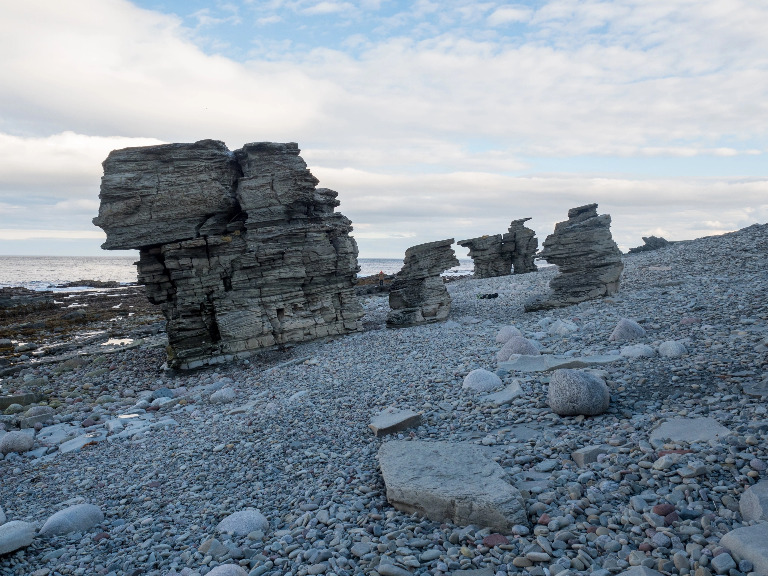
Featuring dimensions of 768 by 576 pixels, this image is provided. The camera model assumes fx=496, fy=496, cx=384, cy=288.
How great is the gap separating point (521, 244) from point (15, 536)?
133 feet

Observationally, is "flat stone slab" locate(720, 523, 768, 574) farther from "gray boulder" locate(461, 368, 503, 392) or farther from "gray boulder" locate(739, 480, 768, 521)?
"gray boulder" locate(461, 368, 503, 392)

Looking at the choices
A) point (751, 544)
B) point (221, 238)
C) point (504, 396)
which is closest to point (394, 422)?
point (504, 396)

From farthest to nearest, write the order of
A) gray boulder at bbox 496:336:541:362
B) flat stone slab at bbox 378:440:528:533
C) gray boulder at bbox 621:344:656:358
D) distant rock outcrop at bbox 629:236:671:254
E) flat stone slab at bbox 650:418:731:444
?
distant rock outcrop at bbox 629:236:671:254 → gray boulder at bbox 496:336:541:362 → gray boulder at bbox 621:344:656:358 → flat stone slab at bbox 650:418:731:444 → flat stone slab at bbox 378:440:528:533

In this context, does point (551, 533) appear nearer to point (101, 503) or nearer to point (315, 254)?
point (101, 503)

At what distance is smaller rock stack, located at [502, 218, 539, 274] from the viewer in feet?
139

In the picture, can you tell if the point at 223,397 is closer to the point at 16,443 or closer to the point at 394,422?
the point at 16,443

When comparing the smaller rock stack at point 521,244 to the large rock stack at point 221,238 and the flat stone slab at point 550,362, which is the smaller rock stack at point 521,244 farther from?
the flat stone slab at point 550,362

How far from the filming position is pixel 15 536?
5961 mm

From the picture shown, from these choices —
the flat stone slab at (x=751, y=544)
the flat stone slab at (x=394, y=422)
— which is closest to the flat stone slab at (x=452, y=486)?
the flat stone slab at (x=394, y=422)

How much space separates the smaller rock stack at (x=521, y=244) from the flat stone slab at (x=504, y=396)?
3510cm

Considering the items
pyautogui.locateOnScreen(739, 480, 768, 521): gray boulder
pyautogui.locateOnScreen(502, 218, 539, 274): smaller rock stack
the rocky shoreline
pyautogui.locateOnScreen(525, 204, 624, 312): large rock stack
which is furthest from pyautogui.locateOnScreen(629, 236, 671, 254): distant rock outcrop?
pyautogui.locateOnScreen(739, 480, 768, 521): gray boulder

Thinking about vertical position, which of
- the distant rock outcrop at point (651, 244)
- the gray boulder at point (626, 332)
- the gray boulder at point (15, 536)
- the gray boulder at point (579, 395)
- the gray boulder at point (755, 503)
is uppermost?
the distant rock outcrop at point (651, 244)

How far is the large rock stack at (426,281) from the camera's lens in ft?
70.0

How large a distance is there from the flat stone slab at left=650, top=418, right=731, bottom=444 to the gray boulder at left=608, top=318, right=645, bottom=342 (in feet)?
18.0
